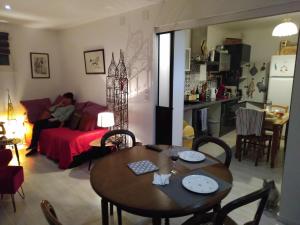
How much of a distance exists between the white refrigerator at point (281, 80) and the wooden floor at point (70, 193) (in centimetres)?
175

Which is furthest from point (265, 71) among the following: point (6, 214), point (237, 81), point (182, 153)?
point (6, 214)

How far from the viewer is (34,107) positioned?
4.60 metres

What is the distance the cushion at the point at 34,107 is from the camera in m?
4.49

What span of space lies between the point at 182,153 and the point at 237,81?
445 centimetres

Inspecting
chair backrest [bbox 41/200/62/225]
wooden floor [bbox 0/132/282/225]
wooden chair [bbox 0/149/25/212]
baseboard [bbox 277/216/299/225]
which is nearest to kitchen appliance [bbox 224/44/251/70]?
wooden floor [bbox 0/132/282/225]

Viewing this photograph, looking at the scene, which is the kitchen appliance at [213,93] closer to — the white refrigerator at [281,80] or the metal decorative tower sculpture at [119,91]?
the white refrigerator at [281,80]

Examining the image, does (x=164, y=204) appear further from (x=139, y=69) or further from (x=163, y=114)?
(x=139, y=69)

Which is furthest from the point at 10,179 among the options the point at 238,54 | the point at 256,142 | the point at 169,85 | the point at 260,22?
the point at 260,22

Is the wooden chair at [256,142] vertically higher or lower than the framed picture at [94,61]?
lower

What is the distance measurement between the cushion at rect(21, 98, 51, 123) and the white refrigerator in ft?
16.8

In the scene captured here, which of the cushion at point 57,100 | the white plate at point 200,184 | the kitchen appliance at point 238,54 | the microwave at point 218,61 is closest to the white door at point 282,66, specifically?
the kitchen appliance at point 238,54

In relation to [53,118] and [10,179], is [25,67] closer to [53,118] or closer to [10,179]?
[53,118]

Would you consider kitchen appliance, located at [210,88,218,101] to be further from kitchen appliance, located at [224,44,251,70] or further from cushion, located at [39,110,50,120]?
cushion, located at [39,110,50,120]

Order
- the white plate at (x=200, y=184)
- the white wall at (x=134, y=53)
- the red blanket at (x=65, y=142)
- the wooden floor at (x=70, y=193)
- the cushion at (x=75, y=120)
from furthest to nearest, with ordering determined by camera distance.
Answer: the cushion at (x=75, y=120) → the red blanket at (x=65, y=142) → the white wall at (x=134, y=53) → the wooden floor at (x=70, y=193) → the white plate at (x=200, y=184)
